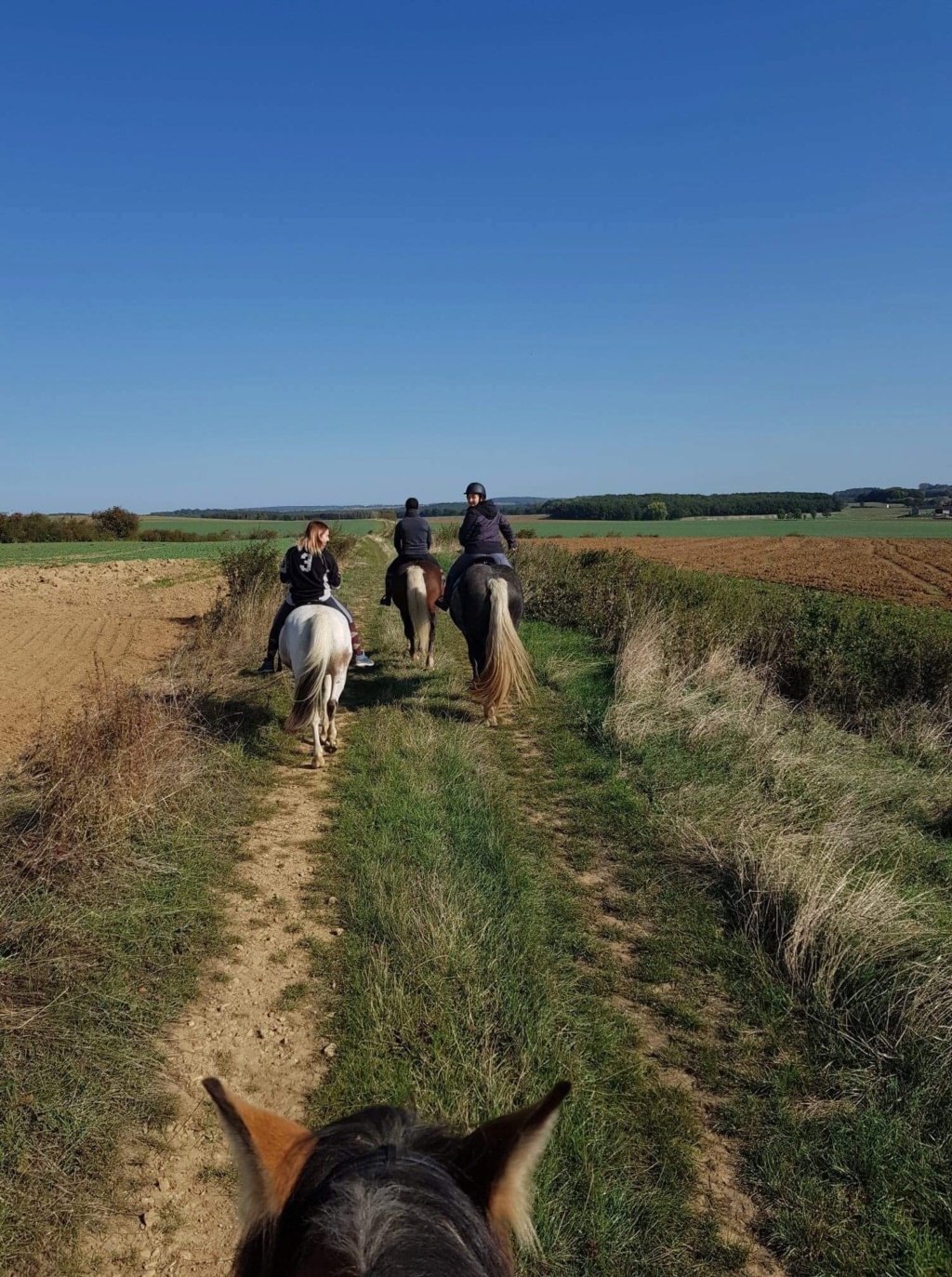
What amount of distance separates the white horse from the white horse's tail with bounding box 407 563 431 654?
3.15 metres

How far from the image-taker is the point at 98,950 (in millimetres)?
3961

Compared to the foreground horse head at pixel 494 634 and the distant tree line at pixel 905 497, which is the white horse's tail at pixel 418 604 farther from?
the distant tree line at pixel 905 497

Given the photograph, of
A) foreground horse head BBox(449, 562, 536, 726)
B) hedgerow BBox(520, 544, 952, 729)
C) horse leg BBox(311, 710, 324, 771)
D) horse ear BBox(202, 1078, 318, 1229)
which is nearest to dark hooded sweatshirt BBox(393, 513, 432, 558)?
foreground horse head BBox(449, 562, 536, 726)

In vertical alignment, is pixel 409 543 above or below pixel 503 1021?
above

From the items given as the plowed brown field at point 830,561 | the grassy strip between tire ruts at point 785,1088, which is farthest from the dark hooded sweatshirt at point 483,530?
the plowed brown field at point 830,561

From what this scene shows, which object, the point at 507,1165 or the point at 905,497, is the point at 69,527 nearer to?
the point at 507,1165

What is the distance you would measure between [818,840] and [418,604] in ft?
23.1

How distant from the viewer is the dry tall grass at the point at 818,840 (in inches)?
151

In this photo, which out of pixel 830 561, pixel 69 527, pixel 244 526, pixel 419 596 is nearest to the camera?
pixel 419 596

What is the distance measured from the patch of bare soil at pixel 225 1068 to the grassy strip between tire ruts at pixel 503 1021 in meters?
0.19

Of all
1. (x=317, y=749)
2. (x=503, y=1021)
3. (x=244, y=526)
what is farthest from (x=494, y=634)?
(x=244, y=526)

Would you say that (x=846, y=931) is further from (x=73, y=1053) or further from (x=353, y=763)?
(x=353, y=763)

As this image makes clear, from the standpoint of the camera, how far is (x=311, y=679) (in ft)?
24.8

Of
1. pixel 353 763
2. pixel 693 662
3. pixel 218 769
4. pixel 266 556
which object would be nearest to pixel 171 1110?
pixel 218 769
